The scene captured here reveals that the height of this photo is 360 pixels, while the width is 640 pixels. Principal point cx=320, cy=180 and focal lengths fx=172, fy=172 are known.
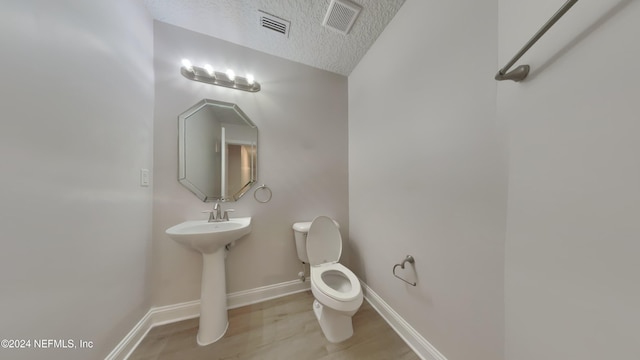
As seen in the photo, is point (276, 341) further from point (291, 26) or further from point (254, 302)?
point (291, 26)

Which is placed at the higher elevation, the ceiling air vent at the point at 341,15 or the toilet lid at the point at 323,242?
the ceiling air vent at the point at 341,15

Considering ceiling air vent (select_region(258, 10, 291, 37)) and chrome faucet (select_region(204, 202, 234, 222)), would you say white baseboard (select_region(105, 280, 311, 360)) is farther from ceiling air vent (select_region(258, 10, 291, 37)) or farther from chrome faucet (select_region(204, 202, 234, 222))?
ceiling air vent (select_region(258, 10, 291, 37))

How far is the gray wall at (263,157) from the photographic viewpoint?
4.45 ft

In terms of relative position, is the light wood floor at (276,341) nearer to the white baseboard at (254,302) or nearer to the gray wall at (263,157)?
the white baseboard at (254,302)

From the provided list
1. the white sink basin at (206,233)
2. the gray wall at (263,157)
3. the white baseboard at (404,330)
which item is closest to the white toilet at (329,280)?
the gray wall at (263,157)

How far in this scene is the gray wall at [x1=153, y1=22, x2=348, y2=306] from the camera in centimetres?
136

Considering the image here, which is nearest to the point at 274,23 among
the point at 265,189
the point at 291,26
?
the point at 291,26

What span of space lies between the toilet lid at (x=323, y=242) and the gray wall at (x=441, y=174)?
329 millimetres

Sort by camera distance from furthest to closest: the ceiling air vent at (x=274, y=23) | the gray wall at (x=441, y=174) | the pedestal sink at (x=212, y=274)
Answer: the ceiling air vent at (x=274, y=23) → the pedestal sink at (x=212, y=274) → the gray wall at (x=441, y=174)

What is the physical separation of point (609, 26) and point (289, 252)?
1904 mm

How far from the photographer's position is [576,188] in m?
0.43

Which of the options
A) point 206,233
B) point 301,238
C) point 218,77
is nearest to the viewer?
point 206,233

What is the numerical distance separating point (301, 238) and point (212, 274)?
71 cm

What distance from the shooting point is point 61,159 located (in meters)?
0.74
